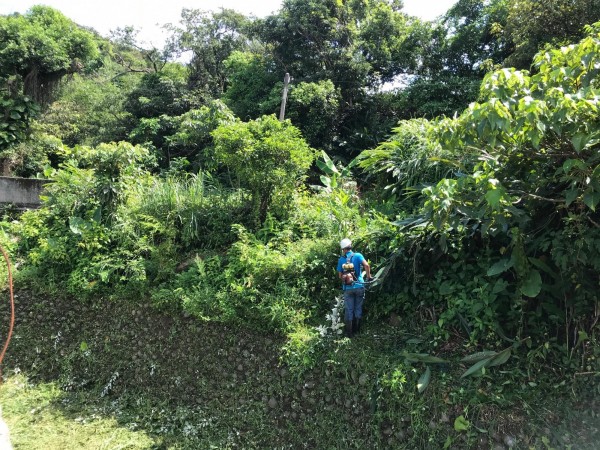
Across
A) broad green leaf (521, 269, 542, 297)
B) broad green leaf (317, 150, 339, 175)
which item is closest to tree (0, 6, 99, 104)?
broad green leaf (317, 150, 339, 175)

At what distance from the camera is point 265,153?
6.48 m

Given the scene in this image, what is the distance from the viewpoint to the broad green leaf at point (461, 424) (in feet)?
11.9

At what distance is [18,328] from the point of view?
22.1ft

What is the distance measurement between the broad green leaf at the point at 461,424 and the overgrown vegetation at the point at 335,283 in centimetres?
1

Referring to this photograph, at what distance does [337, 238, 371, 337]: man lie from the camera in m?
4.79

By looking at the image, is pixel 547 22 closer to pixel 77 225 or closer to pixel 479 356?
pixel 479 356

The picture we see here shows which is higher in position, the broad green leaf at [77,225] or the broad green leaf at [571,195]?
the broad green leaf at [571,195]

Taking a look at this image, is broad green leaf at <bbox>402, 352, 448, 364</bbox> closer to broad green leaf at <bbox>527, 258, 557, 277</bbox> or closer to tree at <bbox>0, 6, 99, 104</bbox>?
broad green leaf at <bbox>527, 258, 557, 277</bbox>

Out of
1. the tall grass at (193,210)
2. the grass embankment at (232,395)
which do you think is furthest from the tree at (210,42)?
the grass embankment at (232,395)

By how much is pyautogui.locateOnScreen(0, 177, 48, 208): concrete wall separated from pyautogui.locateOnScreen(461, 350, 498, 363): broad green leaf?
34.0 feet

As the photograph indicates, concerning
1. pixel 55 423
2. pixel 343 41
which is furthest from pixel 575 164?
pixel 343 41

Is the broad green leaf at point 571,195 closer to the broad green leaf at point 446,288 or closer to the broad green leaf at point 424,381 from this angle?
the broad green leaf at point 446,288

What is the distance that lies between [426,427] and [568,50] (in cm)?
340

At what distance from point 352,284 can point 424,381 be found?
1276 millimetres
